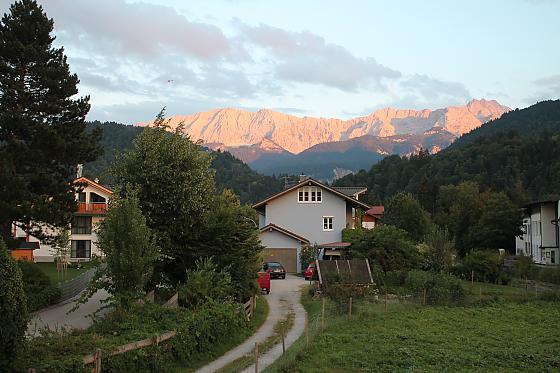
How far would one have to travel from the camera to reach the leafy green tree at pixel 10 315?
11.4 m

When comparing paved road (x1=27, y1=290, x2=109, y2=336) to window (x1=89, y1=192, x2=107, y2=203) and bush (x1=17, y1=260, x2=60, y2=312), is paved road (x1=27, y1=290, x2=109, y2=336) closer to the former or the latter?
bush (x1=17, y1=260, x2=60, y2=312)

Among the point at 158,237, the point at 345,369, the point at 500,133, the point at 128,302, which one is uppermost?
the point at 500,133

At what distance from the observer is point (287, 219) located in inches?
2303

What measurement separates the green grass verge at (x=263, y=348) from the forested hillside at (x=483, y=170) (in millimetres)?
82646

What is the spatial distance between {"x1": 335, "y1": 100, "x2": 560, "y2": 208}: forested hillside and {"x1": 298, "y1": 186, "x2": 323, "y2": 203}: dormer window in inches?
2075

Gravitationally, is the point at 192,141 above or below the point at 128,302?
above

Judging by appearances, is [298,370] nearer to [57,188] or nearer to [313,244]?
[57,188]

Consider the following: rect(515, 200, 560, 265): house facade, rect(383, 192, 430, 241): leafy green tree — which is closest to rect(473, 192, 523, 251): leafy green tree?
rect(515, 200, 560, 265): house facade

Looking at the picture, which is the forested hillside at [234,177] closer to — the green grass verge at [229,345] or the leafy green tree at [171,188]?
the green grass verge at [229,345]

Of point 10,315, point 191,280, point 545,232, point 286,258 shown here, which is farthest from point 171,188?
point 545,232

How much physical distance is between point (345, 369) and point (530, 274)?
3495 centimetres

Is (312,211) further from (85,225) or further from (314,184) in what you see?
(85,225)

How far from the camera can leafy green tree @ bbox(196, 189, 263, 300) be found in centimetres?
2705

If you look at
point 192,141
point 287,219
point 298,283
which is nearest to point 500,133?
Result: point 287,219
